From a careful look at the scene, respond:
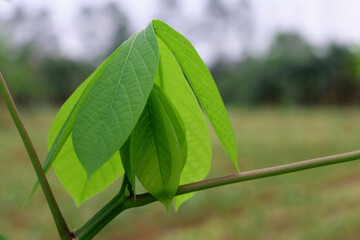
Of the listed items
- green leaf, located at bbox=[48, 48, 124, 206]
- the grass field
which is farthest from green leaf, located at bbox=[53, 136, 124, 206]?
the grass field

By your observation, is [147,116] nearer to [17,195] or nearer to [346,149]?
[17,195]

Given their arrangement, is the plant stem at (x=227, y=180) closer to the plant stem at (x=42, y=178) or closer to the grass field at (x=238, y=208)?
the plant stem at (x=42, y=178)

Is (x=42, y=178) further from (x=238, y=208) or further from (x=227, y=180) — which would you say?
(x=238, y=208)

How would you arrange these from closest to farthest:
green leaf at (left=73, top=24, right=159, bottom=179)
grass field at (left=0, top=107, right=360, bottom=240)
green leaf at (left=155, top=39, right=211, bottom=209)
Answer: green leaf at (left=73, top=24, right=159, bottom=179)
green leaf at (left=155, top=39, right=211, bottom=209)
grass field at (left=0, top=107, right=360, bottom=240)

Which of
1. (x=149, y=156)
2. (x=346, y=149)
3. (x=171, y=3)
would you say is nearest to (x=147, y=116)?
(x=149, y=156)

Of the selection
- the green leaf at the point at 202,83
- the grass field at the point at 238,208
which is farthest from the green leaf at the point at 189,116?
the grass field at the point at 238,208

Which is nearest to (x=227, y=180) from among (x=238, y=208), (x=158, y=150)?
(x=158, y=150)

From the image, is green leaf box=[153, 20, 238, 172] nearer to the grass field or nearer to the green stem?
the green stem
